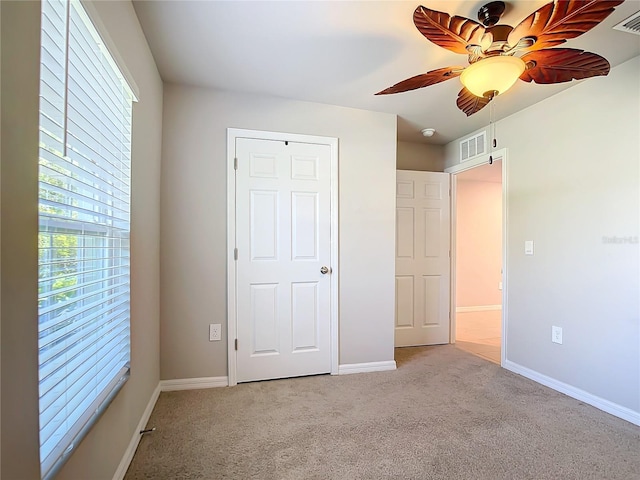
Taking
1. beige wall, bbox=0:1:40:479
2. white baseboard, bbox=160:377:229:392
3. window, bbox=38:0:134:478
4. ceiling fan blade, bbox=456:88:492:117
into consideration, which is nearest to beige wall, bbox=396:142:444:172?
ceiling fan blade, bbox=456:88:492:117

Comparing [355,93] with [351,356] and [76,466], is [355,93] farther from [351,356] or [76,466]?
[76,466]

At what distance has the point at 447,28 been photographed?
135 centimetres

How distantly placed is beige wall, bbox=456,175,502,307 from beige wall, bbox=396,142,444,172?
168 cm

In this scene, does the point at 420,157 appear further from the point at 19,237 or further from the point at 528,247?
the point at 19,237

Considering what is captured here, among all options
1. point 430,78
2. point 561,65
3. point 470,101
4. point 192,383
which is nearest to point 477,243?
point 470,101

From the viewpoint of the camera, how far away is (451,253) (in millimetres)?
3826

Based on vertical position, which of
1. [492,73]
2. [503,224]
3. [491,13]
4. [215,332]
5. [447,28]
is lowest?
[215,332]

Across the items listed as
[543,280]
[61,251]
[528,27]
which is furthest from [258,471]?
[543,280]

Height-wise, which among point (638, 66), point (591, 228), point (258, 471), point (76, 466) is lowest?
point (258, 471)

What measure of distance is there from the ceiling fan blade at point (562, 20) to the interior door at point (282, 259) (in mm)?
1694

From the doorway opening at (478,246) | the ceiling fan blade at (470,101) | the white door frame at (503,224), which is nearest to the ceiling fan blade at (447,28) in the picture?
the ceiling fan blade at (470,101)

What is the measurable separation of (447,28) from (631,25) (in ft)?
4.01

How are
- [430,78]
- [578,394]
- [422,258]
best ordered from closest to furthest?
[430,78]
[578,394]
[422,258]

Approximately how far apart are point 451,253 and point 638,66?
87.7 inches
